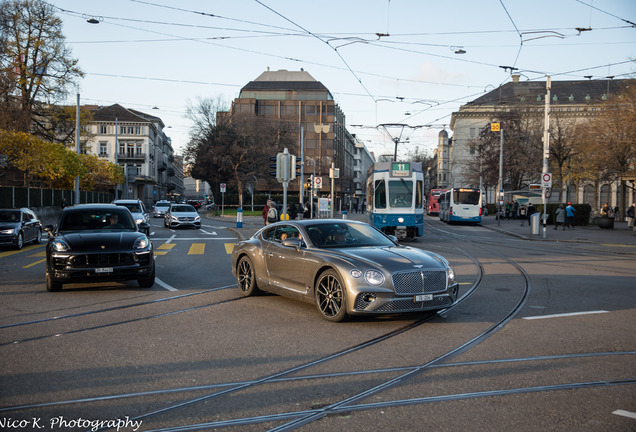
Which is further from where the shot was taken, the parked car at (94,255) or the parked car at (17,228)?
the parked car at (17,228)

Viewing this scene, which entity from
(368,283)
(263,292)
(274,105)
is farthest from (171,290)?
(274,105)

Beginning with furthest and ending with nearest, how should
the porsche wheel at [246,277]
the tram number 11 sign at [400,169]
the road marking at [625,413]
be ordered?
1. the tram number 11 sign at [400,169]
2. the porsche wheel at [246,277]
3. the road marking at [625,413]

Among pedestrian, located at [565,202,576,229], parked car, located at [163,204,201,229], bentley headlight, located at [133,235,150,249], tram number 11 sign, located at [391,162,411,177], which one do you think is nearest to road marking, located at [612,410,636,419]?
bentley headlight, located at [133,235,150,249]

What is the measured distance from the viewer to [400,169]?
2450 centimetres

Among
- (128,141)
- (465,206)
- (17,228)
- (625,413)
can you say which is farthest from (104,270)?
(128,141)

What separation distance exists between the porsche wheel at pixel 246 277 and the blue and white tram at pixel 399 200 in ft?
48.0

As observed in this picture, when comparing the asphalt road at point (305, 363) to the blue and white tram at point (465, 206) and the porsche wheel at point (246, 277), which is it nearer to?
the porsche wheel at point (246, 277)

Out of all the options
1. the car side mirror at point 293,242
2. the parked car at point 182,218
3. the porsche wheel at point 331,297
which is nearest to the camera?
the porsche wheel at point 331,297

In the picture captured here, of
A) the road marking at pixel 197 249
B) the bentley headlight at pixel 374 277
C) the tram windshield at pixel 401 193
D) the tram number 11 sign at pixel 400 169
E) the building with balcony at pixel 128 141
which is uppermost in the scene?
the building with balcony at pixel 128 141

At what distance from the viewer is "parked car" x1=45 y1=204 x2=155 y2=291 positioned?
9.75 meters

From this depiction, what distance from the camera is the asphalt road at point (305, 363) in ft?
13.6

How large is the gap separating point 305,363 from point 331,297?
81.3 inches

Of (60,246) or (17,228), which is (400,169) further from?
(60,246)

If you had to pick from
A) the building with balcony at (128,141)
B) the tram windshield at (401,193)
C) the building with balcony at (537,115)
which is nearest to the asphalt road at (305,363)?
the tram windshield at (401,193)
